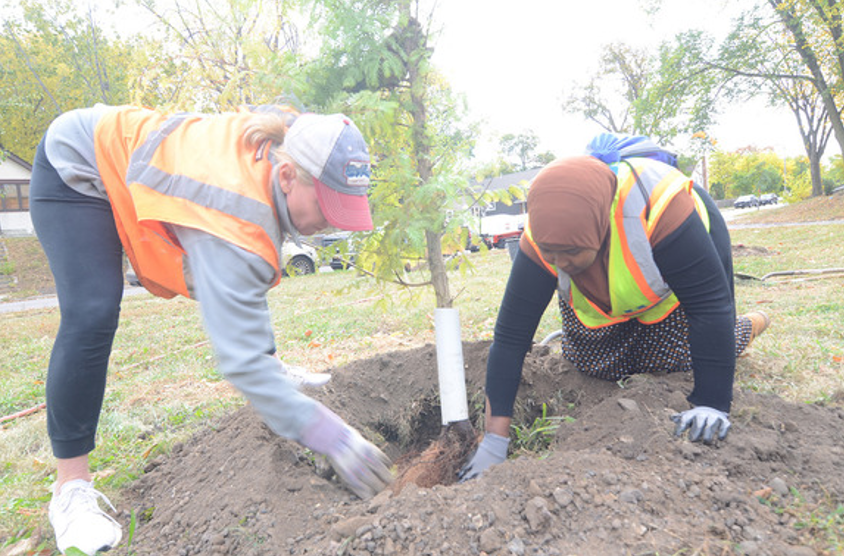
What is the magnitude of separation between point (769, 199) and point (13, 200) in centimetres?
5637

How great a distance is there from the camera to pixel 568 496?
142 cm

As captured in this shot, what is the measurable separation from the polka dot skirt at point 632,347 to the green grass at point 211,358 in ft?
1.38

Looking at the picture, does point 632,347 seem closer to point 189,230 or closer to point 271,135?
point 271,135

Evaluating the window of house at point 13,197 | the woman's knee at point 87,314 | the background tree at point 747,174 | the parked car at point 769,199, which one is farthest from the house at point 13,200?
the parked car at point 769,199

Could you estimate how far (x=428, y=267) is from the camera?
262cm

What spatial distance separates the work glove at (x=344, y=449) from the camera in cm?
144

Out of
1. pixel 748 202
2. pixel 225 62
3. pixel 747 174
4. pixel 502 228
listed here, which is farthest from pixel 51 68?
pixel 747 174

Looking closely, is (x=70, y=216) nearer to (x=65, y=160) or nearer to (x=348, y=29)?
(x=65, y=160)

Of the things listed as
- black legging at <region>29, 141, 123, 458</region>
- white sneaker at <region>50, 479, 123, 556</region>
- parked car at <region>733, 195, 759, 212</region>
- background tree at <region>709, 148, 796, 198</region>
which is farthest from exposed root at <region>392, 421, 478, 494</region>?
background tree at <region>709, 148, 796, 198</region>

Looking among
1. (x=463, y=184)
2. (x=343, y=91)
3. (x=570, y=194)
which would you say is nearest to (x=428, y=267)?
(x=463, y=184)

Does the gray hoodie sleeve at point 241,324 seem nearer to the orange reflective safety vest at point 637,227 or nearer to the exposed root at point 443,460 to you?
the exposed root at point 443,460

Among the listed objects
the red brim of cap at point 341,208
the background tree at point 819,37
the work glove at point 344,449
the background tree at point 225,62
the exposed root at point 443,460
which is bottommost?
the exposed root at point 443,460

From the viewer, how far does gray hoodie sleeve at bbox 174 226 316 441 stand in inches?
53.1

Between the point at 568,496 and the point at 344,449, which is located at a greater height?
the point at 344,449
